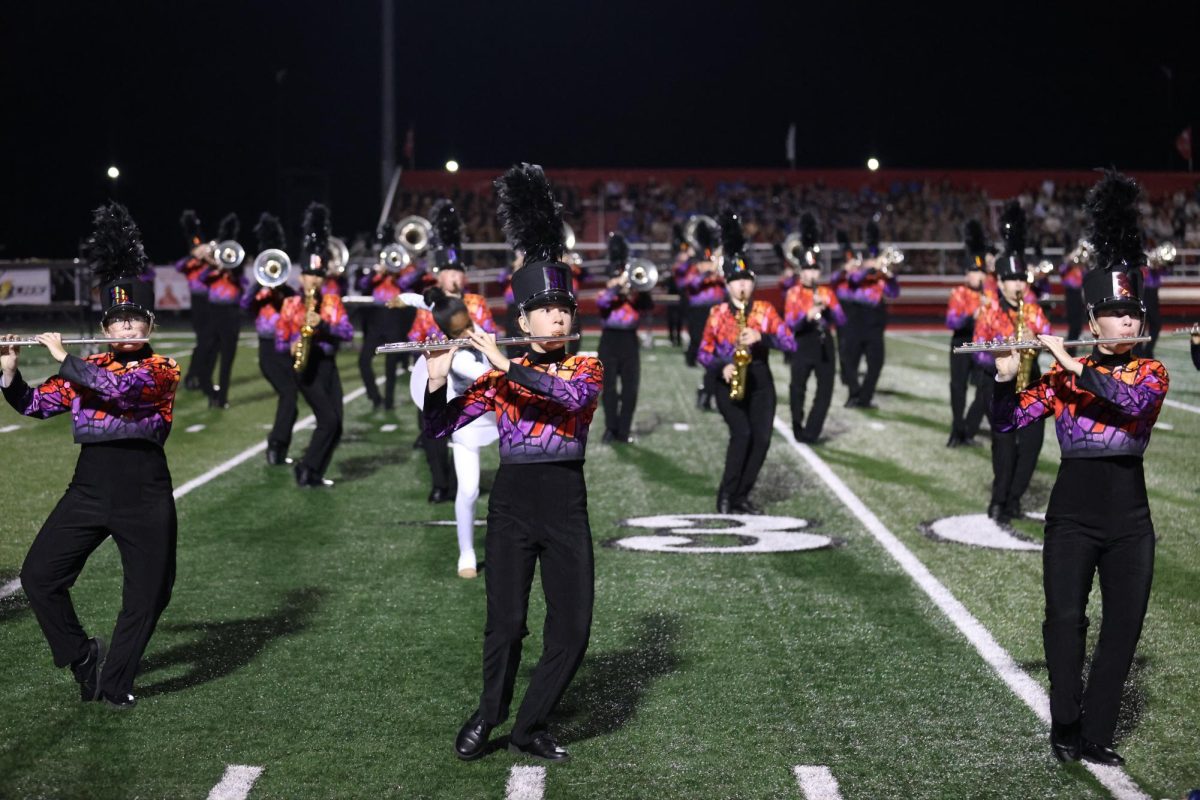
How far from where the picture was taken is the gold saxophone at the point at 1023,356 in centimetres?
817

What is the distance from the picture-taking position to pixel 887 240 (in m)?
40.3

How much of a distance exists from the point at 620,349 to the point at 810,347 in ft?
5.96

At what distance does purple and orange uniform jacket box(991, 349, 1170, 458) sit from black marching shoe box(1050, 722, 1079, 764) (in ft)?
3.12

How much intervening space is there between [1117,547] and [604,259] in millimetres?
31516

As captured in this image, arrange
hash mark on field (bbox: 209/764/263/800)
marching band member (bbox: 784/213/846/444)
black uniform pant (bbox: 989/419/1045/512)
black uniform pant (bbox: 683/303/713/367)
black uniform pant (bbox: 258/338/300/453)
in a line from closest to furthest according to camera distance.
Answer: hash mark on field (bbox: 209/764/263/800), black uniform pant (bbox: 989/419/1045/512), black uniform pant (bbox: 258/338/300/453), marching band member (bbox: 784/213/846/444), black uniform pant (bbox: 683/303/713/367)

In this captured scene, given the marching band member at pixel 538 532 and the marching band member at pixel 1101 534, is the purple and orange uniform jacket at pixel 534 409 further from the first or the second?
the marching band member at pixel 1101 534

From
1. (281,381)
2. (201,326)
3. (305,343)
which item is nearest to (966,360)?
(305,343)

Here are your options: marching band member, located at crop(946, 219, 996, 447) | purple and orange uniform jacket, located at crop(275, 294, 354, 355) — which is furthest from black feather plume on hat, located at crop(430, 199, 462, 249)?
marching band member, located at crop(946, 219, 996, 447)

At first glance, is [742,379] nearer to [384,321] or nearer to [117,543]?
[117,543]

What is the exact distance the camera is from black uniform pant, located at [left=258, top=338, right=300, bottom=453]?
1241 cm

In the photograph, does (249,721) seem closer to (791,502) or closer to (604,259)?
(791,502)

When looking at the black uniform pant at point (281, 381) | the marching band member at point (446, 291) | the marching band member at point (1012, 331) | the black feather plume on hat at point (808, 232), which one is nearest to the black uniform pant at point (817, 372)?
the black feather plume on hat at point (808, 232)

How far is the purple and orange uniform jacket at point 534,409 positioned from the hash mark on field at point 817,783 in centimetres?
133

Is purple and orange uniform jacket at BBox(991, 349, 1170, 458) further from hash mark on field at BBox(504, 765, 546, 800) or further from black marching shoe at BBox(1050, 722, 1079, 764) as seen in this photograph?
hash mark on field at BBox(504, 765, 546, 800)
